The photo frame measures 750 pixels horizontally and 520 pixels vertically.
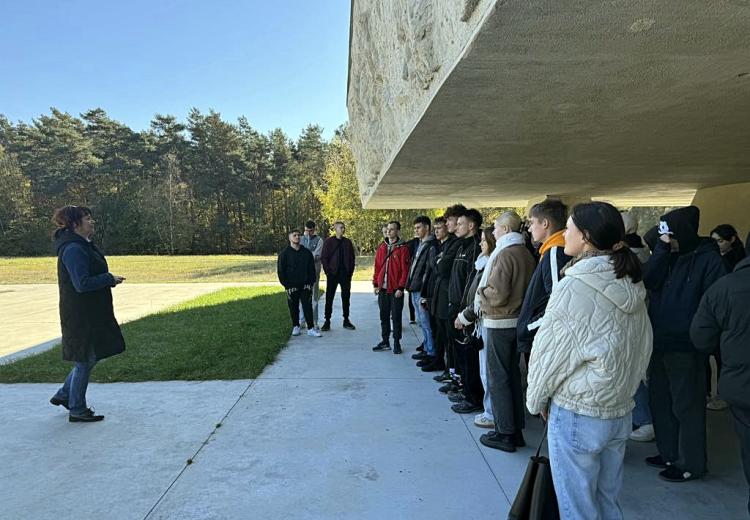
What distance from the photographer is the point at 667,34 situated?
1960mm

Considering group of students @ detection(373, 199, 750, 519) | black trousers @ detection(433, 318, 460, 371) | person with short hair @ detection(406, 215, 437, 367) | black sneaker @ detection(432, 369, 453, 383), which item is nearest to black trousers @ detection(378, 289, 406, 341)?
person with short hair @ detection(406, 215, 437, 367)

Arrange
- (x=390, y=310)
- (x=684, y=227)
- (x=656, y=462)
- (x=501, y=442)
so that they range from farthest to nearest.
Answer: (x=390, y=310), (x=501, y=442), (x=656, y=462), (x=684, y=227)

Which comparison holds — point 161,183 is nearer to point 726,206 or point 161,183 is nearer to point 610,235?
point 726,206

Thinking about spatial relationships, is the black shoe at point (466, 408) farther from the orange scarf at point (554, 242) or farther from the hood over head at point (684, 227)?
the hood over head at point (684, 227)

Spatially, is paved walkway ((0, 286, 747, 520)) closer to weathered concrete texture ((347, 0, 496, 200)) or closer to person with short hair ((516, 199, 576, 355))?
person with short hair ((516, 199, 576, 355))

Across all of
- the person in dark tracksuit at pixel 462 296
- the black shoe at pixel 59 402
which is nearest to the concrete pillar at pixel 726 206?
the person in dark tracksuit at pixel 462 296

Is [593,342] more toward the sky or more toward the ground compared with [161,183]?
more toward the ground

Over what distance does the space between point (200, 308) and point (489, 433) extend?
28.8ft

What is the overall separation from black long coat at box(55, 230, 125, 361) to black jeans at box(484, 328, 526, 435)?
326 cm

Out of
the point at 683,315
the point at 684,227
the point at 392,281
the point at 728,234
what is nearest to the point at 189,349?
the point at 392,281

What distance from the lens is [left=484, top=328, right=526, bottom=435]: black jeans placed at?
3545 millimetres

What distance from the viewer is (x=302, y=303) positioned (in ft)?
25.7

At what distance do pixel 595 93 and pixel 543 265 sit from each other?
1044 mm

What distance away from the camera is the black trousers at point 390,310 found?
6.57m
